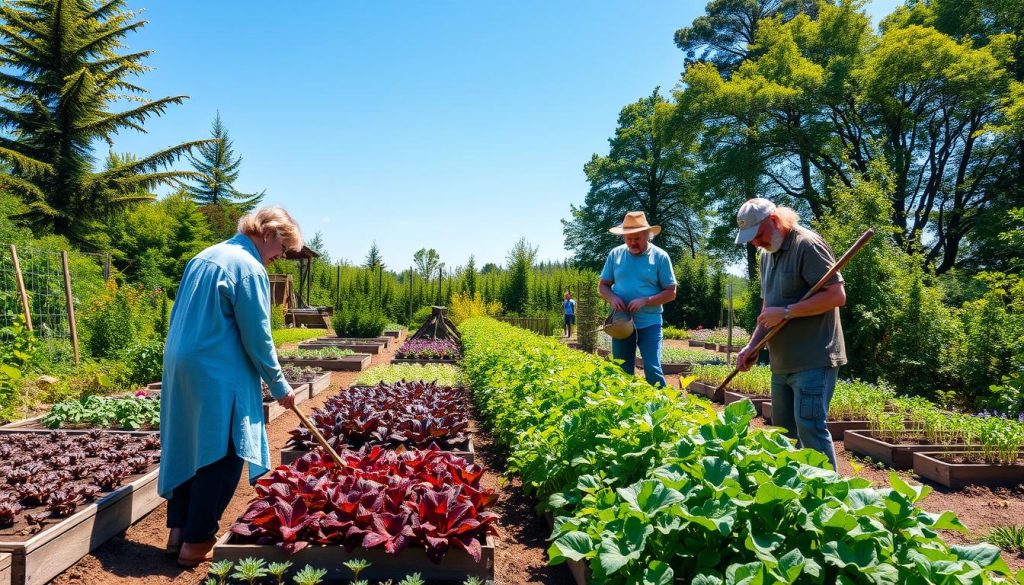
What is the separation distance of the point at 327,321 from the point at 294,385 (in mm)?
15441

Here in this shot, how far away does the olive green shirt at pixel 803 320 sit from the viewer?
326 cm

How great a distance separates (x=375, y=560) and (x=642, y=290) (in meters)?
3.33

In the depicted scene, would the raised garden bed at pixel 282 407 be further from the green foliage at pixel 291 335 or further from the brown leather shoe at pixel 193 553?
the green foliage at pixel 291 335

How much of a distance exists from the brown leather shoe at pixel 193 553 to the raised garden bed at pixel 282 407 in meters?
3.46

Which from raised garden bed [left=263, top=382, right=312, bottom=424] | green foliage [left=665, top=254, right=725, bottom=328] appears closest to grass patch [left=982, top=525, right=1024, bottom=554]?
raised garden bed [left=263, top=382, right=312, bottom=424]

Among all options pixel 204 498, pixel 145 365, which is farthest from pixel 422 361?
pixel 204 498

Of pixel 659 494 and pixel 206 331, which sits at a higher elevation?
pixel 206 331

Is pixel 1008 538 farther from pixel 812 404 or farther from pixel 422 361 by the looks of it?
pixel 422 361

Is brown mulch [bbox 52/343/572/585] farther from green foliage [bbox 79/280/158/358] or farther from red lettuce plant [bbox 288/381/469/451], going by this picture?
green foliage [bbox 79/280/158/358]

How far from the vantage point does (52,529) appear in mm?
2771

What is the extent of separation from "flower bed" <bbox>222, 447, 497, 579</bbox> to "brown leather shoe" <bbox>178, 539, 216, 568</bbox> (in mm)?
272

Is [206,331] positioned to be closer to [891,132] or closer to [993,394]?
[993,394]

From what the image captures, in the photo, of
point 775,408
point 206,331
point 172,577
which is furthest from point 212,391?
point 775,408

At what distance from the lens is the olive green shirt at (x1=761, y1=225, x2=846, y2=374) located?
128 inches
